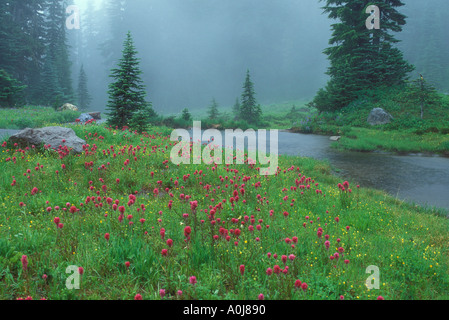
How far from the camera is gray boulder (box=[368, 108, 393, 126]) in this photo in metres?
20.2

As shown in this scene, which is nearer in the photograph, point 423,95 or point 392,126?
point 423,95

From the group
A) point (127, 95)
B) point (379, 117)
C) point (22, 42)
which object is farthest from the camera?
point (22, 42)

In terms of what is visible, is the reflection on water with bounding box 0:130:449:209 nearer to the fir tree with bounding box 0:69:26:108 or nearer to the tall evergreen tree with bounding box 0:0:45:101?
the fir tree with bounding box 0:69:26:108

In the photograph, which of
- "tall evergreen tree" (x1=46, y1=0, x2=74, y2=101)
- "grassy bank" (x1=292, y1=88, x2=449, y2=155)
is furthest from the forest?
"tall evergreen tree" (x1=46, y1=0, x2=74, y2=101)

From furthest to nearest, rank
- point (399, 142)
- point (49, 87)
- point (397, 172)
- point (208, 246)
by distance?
point (49, 87) < point (399, 142) < point (397, 172) < point (208, 246)

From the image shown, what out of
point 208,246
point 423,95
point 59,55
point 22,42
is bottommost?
point 208,246

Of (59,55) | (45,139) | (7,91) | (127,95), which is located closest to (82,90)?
(59,55)

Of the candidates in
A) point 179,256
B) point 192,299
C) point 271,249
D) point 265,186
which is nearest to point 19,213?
point 179,256

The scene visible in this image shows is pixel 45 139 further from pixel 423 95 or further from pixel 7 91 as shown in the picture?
pixel 7 91

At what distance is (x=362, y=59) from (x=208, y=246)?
93.6ft

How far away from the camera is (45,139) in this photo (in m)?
8.46

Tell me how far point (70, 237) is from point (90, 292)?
3.81 ft

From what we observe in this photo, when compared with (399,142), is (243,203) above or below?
below

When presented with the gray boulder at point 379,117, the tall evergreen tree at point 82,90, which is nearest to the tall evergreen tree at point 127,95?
the gray boulder at point 379,117
